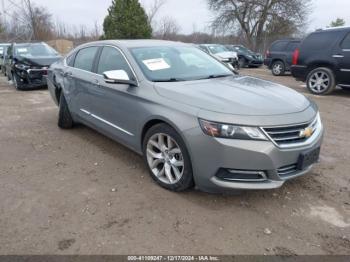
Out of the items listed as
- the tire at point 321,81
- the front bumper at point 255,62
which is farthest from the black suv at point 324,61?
the front bumper at point 255,62

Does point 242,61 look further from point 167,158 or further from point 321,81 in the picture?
point 167,158

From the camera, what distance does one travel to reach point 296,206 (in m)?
3.33

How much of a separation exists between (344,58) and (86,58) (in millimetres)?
6915

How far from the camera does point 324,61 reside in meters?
9.12

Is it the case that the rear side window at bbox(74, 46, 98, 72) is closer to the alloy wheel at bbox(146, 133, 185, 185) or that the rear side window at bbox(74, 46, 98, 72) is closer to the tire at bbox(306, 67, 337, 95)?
the alloy wheel at bbox(146, 133, 185, 185)

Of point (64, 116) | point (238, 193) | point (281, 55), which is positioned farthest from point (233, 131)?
point (281, 55)

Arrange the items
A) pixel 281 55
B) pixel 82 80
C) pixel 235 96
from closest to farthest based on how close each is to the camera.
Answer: pixel 235 96 < pixel 82 80 < pixel 281 55

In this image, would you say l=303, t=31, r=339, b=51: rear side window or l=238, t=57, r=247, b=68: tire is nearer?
l=303, t=31, r=339, b=51: rear side window

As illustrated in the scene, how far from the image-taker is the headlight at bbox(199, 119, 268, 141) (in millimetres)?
2941

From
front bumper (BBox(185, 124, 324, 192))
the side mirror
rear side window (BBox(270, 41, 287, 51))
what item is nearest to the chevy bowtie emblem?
front bumper (BBox(185, 124, 324, 192))

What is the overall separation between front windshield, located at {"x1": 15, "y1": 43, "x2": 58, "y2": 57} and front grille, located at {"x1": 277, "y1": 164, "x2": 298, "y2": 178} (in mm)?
9995

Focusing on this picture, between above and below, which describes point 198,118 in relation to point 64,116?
above

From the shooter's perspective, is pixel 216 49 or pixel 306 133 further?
pixel 216 49

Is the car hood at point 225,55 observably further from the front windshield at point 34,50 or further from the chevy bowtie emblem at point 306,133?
the chevy bowtie emblem at point 306,133
